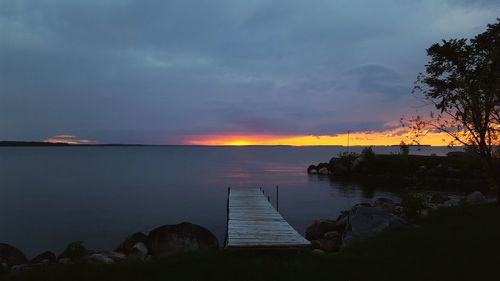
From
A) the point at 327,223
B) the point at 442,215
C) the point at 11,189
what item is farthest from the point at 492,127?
the point at 11,189

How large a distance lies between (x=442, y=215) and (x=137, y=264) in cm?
1362

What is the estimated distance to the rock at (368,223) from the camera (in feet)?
52.9

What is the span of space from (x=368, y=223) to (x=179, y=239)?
7.91m

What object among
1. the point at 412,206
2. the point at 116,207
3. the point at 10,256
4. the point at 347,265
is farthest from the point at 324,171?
the point at 347,265

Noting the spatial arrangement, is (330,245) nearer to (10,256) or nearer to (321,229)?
(321,229)

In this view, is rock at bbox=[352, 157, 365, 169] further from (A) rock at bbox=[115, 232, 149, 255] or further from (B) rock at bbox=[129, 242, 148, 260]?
(B) rock at bbox=[129, 242, 148, 260]

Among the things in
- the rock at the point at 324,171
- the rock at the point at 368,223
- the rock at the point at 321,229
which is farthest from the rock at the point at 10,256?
the rock at the point at 324,171

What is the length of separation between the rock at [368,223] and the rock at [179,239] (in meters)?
5.63

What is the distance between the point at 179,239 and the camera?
17047 millimetres

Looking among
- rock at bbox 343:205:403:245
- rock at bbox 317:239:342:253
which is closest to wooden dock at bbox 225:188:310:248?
rock at bbox 317:239:342:253

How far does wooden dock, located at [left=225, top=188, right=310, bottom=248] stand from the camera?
13062mm

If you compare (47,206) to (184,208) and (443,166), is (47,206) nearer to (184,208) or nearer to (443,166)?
(184,208)

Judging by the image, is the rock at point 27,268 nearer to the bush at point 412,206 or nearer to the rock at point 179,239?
the rock at point 179,239

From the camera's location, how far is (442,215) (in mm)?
17906
